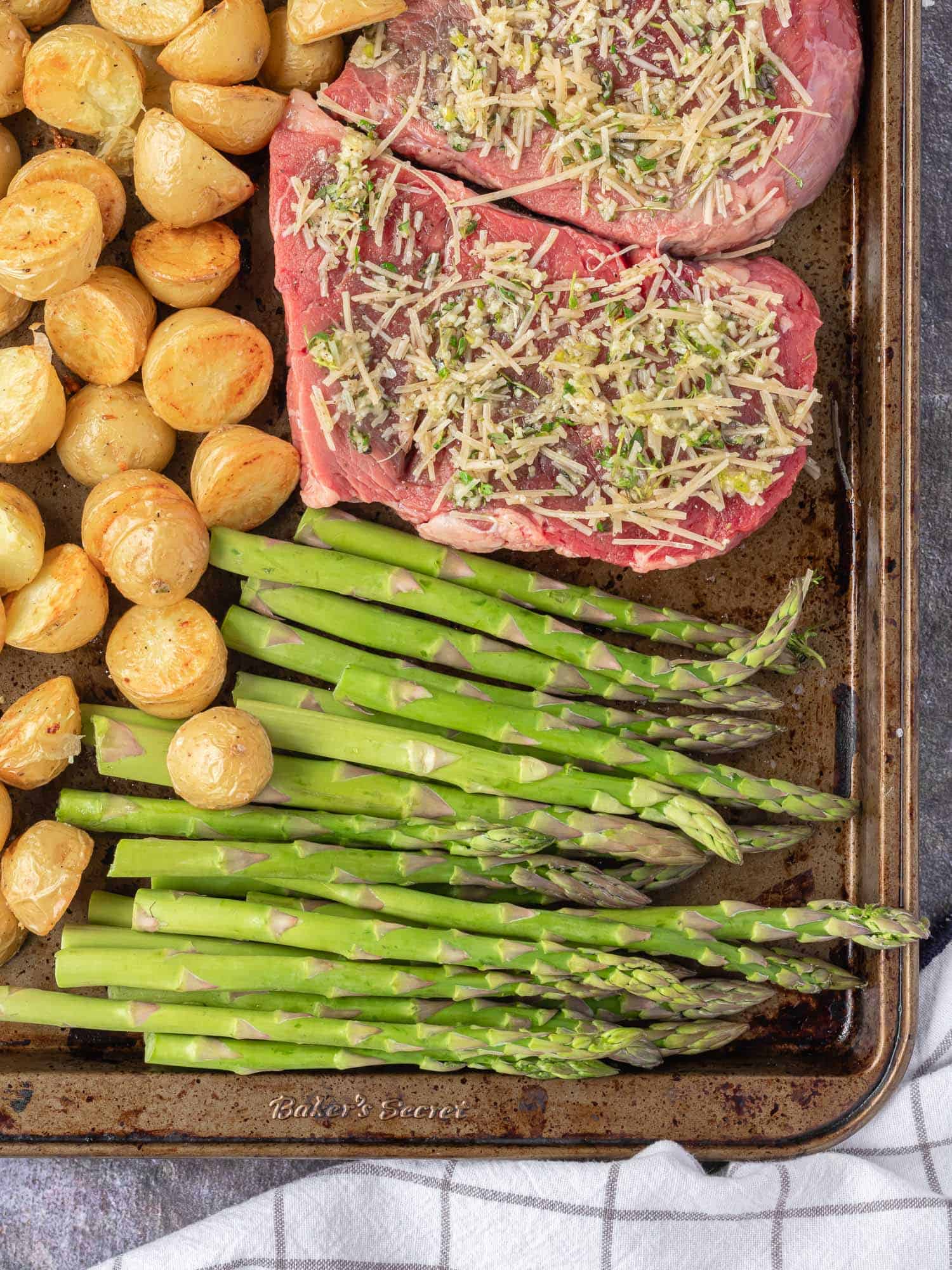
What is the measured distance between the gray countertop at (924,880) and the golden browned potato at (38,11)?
2.38 meters

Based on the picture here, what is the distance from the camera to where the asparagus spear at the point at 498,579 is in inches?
109

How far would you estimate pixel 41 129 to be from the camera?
9.21 ft

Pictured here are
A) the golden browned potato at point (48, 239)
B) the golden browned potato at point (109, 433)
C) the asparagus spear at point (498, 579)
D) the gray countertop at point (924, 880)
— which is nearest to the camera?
the golden browned potato at point (48, 239)

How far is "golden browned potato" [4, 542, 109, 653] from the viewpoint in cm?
259

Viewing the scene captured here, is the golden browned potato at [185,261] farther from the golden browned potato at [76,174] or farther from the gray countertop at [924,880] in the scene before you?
the gray countertop at [924,880]

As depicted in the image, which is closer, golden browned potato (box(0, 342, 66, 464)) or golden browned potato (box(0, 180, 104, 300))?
golden browned potato (box(0, 180, 104, 300))

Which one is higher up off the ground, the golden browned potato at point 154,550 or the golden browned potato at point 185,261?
the golden browned potato at point 185,261

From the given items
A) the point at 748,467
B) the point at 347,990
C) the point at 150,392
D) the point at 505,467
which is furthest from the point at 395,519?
the point at 347,990

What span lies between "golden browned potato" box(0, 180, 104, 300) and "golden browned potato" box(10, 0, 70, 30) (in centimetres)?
55

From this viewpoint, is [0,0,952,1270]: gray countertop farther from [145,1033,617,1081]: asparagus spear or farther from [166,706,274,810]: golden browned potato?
[166,706,274,810]: golden browned potato

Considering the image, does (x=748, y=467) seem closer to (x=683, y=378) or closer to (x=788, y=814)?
(x=683, y=378)

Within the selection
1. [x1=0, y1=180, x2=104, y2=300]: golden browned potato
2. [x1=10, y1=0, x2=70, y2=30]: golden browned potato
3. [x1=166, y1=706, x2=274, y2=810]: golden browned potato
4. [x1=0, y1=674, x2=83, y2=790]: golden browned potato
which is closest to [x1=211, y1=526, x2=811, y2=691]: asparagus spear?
[x1=166, y1=706, x2=274, y2=810]: golden browned potato

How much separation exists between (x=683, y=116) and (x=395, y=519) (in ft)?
4.04

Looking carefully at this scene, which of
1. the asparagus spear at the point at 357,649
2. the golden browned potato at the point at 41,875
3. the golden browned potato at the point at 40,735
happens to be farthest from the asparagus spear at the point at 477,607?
the golden browned potato at the point at 41,875
